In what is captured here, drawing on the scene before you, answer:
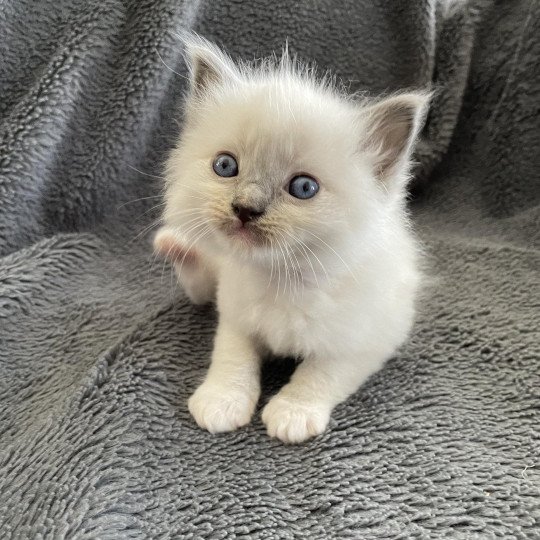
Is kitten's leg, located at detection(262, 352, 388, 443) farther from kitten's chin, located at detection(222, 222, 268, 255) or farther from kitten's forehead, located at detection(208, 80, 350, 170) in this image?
kitten's forehead, located at detection(208, 80, 350, 170)

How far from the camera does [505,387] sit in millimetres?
1166

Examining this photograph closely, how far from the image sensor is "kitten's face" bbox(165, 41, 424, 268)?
3.02ft

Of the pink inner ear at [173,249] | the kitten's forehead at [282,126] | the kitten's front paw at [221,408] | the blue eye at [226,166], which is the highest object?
the kitten's forehead at [282,126]

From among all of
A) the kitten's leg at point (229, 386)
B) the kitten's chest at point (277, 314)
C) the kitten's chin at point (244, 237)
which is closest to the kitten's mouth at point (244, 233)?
the kitten's chin at point (244, 237)

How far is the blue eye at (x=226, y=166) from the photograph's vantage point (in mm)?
973

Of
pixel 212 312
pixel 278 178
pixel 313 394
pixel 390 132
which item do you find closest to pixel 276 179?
pixel 278 178

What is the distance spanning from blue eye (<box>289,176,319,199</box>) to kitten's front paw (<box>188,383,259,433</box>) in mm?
383

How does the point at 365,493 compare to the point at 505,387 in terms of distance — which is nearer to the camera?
the point at 365,493

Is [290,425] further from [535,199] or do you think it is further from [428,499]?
[535,199]

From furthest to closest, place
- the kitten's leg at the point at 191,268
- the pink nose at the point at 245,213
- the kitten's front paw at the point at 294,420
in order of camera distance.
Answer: the kitten's leg at the point at 191,268
the kitten's front paw at the point at 294,420
the pink nose at the point at 245,213

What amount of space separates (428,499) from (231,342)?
0.45m

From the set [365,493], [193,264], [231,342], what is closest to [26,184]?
[193,264]

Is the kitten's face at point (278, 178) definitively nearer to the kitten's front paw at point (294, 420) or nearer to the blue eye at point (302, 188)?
the blue eye at point (302, 188)

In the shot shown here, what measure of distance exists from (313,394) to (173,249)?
1.57ft
